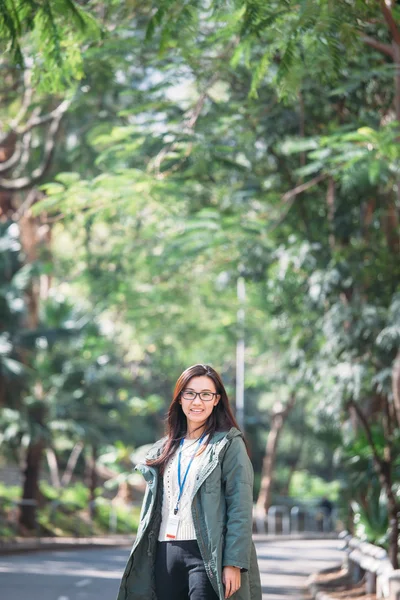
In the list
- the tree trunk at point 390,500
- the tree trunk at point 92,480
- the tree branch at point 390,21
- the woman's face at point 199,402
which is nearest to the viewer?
the woman's face at point 199,402

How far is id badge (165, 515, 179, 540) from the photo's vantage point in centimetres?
483

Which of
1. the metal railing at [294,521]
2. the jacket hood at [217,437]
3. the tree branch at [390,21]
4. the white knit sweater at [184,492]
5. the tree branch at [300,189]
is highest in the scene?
the tree branch at [300,189]

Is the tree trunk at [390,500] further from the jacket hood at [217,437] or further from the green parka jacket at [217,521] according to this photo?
the green parka jacket at [217,521]

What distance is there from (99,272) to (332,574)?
10.6m

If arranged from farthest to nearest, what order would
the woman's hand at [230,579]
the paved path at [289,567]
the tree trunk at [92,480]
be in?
the tree trunk at [92,480] → the paved path at [289,567] → the woman's hand at [230,579]

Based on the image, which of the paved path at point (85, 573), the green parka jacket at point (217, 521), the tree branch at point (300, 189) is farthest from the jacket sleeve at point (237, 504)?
the tree branch at point (300, 189)

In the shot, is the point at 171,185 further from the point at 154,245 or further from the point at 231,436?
the point at 154,245

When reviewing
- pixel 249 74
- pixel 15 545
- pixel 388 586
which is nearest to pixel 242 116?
pixel 249 74

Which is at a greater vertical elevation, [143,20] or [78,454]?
[143,20]

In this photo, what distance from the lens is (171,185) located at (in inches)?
476

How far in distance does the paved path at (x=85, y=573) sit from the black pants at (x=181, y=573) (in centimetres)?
766

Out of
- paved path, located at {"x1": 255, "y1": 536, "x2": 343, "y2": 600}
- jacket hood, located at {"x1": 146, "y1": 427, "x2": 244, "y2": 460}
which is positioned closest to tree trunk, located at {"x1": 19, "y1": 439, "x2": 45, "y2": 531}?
paved path, located at {"x1": 255, "y1": 536, "x2": 343, "y2": 600}

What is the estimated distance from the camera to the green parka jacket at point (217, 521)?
4691 millimetres

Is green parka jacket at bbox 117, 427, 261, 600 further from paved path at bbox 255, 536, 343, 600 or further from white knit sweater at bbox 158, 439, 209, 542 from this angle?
paved path at bbox 255, 536, 343, 600
